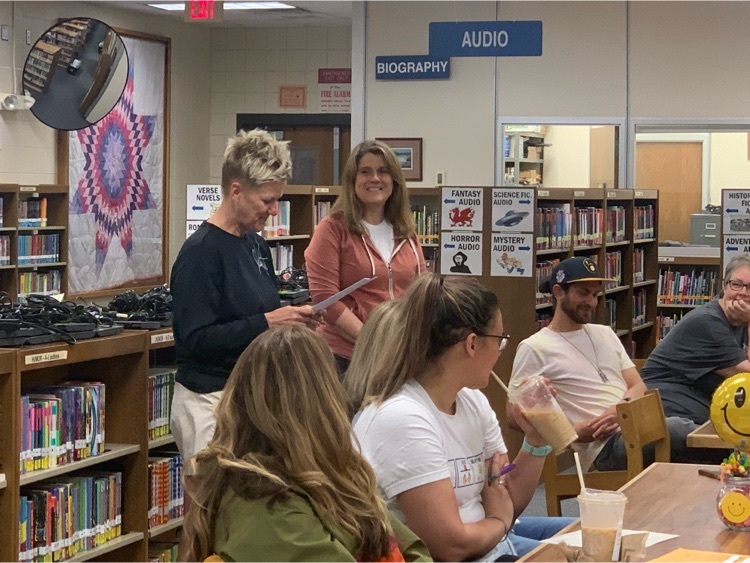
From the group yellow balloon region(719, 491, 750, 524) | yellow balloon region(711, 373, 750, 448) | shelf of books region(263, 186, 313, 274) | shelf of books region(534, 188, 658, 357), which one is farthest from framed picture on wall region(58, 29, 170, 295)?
yellow balloon region(719, 491, 750, 524)

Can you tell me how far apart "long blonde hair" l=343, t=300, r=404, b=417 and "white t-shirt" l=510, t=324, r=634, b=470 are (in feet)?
6.29

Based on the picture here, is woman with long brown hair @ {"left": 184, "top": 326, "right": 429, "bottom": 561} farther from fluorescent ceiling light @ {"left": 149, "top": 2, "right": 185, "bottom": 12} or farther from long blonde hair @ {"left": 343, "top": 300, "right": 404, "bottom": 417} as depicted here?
fluorescent ceiling light @ {"left": 149, "top": 2, "right": 185, "bottom": 12}

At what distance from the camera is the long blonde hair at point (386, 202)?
4.20m

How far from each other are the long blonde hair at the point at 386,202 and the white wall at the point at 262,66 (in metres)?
9.04

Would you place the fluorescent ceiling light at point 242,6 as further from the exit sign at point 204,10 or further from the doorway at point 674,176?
the doorway at point 674,176

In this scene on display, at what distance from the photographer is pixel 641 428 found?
3.95 m

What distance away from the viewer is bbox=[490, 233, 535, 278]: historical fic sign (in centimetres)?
684

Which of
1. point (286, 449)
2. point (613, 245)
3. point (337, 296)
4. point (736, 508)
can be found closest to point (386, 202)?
point (337, 296)

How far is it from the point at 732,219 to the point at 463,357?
18.8ft

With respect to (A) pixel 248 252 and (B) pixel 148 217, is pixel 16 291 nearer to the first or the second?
(B) pixel 148 217

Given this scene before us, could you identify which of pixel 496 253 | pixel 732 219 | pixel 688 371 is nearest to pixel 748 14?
pixel 732 219

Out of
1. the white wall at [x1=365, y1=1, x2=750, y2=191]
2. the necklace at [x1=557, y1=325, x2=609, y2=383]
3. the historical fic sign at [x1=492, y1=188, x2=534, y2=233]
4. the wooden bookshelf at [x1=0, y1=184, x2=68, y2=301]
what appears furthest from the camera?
the white wall at [x1=365, y1=1, x2=750, y2=191]

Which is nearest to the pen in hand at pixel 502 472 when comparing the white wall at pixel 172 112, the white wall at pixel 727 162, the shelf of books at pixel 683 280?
the shelf of books at pixel 683 280

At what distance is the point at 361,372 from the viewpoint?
8.82 feet
